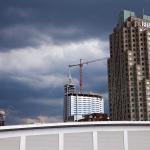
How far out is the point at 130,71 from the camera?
181 m

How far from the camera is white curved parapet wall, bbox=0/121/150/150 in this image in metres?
40.0

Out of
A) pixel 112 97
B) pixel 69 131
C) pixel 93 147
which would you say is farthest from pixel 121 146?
pixel 112 97

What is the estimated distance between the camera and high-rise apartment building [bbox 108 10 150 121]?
172 meters

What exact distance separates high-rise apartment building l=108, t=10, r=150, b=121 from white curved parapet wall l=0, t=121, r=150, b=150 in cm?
12633

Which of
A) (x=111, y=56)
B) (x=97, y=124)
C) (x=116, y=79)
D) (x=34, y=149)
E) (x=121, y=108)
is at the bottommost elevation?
(x=34, y=149)

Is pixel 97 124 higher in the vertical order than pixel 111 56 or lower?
lower

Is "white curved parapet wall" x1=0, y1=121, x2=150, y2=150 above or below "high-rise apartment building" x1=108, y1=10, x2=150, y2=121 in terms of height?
below

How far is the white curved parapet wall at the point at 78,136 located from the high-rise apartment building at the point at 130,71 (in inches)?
4974

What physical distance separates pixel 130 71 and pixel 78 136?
142m

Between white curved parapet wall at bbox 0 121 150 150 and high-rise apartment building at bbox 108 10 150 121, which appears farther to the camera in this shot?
high-rise apartment building at bbox 108 10 150 121

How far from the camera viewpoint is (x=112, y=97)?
188m

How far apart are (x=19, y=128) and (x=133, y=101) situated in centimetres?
13732

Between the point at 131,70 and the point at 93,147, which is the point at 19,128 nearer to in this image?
the point at 93,147

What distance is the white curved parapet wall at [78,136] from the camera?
40.0m
